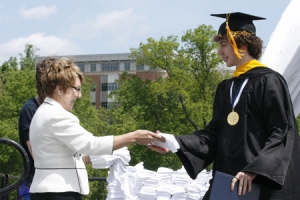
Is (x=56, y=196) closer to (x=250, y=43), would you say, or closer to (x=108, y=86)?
(x=250, y=43)

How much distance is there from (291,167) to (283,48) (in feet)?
9.11

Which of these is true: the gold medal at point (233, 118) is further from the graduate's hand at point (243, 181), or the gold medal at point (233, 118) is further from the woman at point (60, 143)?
the woman at point (60, 143)

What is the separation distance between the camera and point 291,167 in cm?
380

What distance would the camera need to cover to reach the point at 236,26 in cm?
416

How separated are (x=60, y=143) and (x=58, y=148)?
31 millimetres

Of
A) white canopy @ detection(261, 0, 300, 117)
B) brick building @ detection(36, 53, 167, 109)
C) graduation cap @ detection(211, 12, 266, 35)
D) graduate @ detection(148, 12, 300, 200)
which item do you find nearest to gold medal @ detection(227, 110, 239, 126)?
graduate @ detection(148, 12, 300, 200)

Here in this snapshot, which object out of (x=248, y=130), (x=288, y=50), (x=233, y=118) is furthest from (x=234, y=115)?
(x=288, y=50)

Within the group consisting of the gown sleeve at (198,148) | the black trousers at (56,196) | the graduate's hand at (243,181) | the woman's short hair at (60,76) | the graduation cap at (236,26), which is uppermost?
the graduation cap at (236,26)

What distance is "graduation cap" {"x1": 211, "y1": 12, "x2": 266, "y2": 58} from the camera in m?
4.10

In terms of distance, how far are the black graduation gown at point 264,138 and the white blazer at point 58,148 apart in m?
0.84

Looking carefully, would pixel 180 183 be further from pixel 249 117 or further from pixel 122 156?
pixel 249 117

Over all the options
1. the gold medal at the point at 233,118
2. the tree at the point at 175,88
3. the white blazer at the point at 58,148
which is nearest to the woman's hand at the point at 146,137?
the white blazer at the point at 58,148

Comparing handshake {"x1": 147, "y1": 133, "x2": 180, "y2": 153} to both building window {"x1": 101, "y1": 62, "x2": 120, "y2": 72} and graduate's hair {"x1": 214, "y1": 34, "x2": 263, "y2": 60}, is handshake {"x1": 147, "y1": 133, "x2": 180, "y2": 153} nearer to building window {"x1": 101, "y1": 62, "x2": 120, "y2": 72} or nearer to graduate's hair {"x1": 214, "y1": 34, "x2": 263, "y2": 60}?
graduate's hair {"x1": 214, "y1": 34, "x2": 263, "y2": 60}

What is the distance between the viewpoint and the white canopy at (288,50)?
6164 millimetres
